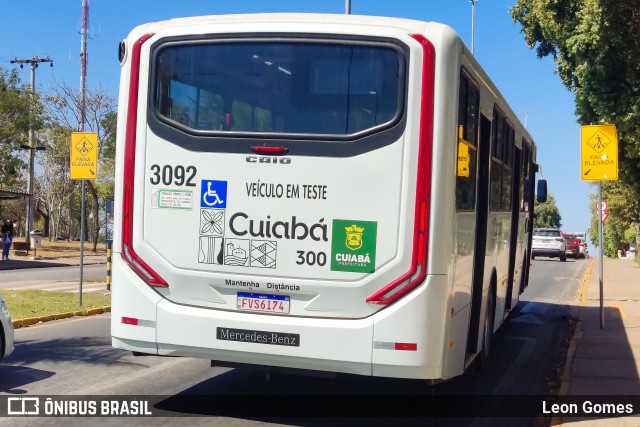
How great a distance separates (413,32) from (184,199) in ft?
7.34

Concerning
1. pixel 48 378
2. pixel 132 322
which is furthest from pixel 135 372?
pixel 132 322

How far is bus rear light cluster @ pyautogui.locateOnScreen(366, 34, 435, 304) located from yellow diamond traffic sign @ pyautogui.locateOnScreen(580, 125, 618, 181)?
759 cm

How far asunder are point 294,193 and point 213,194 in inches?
26.4

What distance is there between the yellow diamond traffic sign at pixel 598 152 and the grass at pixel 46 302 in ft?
28.9

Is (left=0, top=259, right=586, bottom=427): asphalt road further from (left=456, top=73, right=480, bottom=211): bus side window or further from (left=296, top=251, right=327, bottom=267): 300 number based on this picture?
(left=456, top=73, right=480, bottom=211): bus side window

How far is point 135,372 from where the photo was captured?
8.69 metres

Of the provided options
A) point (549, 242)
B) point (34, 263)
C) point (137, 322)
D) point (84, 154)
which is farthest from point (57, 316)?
point (549, 242)

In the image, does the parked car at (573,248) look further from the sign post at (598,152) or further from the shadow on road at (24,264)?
the sign post at (598,152)

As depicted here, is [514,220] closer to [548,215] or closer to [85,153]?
[85,153]

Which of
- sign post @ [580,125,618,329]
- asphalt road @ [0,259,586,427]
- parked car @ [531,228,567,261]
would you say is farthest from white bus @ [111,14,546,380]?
parked car @ [531,228,567,261]

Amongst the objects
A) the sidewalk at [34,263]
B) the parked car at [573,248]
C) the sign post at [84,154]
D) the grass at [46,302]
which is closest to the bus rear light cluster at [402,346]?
the grass at [46,302]

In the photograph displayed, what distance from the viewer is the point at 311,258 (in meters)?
6.13

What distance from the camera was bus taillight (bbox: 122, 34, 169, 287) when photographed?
258 inches

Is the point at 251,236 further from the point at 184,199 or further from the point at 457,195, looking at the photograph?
the point at 457,195
